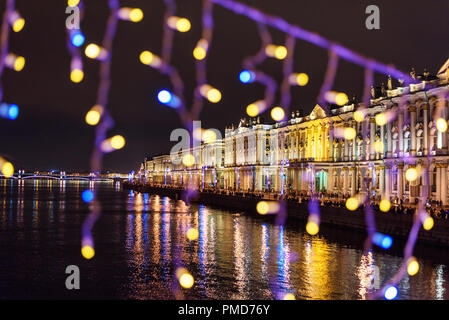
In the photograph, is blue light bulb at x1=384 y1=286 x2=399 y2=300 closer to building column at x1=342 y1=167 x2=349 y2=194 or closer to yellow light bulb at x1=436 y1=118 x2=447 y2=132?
yellow light bulb at x1=436 y1=118 x2=447 y2=132

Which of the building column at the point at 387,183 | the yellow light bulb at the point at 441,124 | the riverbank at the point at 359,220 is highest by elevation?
the yellow light bulb at the point at 441,124

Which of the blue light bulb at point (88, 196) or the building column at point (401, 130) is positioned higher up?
the building column at point (401, 130)

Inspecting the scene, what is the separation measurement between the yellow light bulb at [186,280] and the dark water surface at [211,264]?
278 millimetres

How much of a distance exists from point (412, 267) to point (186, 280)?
9875mm

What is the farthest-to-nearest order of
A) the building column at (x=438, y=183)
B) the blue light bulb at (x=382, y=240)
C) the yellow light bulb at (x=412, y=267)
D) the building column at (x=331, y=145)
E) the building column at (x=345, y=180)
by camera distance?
the building column at (x=331, y=145) → the building column at (x=345, y=180) → the building column at (x=438, y=183) → the blue light bulb at (x=382, y=240) → the yellow light bulb at (x=412, y=267)

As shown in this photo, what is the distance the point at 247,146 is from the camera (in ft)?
299

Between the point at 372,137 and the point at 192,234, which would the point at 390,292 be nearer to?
the point at 192,234

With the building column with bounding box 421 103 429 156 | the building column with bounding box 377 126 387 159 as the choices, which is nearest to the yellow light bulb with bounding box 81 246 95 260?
the building column with bounding box 421 103 429 156

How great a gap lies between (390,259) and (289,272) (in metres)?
5.65

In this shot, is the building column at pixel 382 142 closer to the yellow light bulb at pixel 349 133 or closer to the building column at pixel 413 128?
the building column at pixel 413 128

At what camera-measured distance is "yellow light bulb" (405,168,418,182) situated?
45156mm

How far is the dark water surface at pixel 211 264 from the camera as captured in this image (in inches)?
770

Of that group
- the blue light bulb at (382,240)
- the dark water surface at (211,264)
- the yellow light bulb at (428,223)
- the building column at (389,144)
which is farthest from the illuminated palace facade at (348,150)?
the yellow light bulb at (428,223)

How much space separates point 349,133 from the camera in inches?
2311
